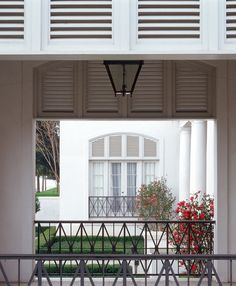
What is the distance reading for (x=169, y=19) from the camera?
17.6ft

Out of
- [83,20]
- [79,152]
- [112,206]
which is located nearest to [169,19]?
[83,20]

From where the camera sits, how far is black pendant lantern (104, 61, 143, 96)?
283 inches

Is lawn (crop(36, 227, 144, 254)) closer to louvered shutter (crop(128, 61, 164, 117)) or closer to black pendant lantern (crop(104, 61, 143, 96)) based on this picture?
louvered shutter (crop(128, 61, 164, 117))

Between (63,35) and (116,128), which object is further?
(116,128)

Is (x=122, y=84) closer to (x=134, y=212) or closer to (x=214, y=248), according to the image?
(x=214, y=248)

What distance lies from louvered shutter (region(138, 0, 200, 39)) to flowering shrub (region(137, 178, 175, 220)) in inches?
514

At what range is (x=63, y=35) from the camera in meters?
5.38

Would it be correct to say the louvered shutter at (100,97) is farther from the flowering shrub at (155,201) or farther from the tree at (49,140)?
the tree at (49,140)

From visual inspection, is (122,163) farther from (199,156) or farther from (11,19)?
(11,19)

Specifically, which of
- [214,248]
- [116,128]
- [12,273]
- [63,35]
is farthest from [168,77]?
[116,128]

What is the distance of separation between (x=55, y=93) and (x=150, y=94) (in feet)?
4.47

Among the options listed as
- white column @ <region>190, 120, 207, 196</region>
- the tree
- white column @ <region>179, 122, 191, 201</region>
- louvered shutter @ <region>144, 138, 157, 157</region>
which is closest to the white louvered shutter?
white column @ <region>190, 120, 207, 196</region>

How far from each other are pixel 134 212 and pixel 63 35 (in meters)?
15.3

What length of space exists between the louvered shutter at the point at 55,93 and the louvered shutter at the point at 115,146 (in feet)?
34.5
